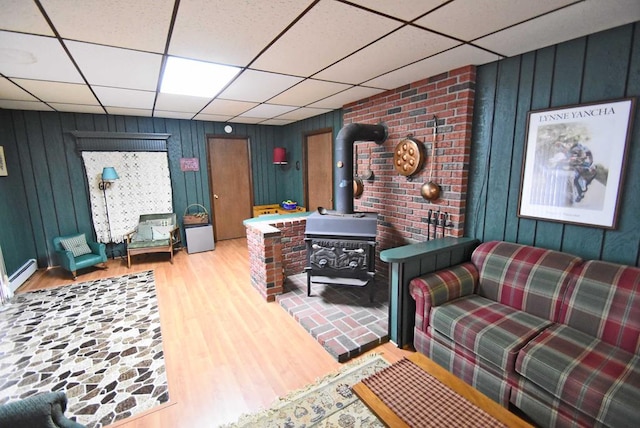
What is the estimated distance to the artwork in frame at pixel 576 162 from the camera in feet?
6.29

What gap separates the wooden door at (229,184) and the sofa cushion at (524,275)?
466 cm

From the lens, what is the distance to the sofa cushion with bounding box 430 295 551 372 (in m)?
1.76

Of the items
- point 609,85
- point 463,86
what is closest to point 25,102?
point 463,86

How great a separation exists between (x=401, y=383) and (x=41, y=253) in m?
5.46

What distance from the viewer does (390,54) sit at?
223 cm

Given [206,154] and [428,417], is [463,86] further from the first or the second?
[206,154]

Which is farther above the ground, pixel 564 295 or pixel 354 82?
pixel 354 82

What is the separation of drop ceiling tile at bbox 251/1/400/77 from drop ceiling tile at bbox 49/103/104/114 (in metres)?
3.02

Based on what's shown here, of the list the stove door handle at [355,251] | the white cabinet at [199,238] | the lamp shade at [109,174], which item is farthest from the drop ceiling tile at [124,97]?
the stove door handle at [355,251]

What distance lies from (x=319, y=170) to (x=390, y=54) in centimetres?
299

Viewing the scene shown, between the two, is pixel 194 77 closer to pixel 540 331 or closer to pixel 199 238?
pixel 199 238

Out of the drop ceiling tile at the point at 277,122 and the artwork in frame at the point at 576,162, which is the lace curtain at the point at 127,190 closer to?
the drop ceiling tile at the point at 277,122

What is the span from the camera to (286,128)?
6.08 metres

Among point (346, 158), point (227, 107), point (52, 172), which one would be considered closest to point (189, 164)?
point (227, 107)
